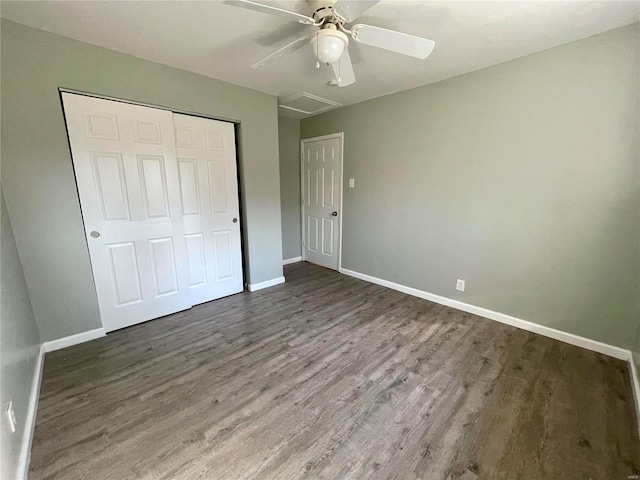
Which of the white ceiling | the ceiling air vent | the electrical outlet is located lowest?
the electrical outlet

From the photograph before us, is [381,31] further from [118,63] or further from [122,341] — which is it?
[122,341]

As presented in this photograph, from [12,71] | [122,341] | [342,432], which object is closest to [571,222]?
[342,432]

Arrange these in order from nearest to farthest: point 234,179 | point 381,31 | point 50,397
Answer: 1. point 381,31
2. point 50,397
3. point 234,179

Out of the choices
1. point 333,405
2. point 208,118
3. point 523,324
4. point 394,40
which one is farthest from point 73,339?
point 523,324

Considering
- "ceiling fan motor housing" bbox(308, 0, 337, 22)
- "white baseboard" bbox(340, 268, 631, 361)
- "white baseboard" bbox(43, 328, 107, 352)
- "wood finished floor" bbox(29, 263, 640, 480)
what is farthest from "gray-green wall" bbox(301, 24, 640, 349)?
"white baseboard" bbox(43, 328, 107, 352)

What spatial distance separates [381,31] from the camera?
57.5 inches

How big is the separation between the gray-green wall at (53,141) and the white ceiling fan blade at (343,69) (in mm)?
1540

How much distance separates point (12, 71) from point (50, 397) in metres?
2.20

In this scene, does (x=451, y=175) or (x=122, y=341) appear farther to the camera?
(x=451, y=175)

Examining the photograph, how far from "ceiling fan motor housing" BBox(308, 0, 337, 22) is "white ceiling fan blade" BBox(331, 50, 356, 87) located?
0.29 meters

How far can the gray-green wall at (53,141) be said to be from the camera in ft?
6.13

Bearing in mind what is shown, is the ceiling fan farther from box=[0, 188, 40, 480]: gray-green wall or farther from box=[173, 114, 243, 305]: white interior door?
box=[0, 188, 40, 480]: gray-green wall

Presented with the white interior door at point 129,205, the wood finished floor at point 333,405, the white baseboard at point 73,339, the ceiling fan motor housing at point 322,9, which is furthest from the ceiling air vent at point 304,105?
the white baseboard at point 73,339

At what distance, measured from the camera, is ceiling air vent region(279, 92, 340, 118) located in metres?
3.31
